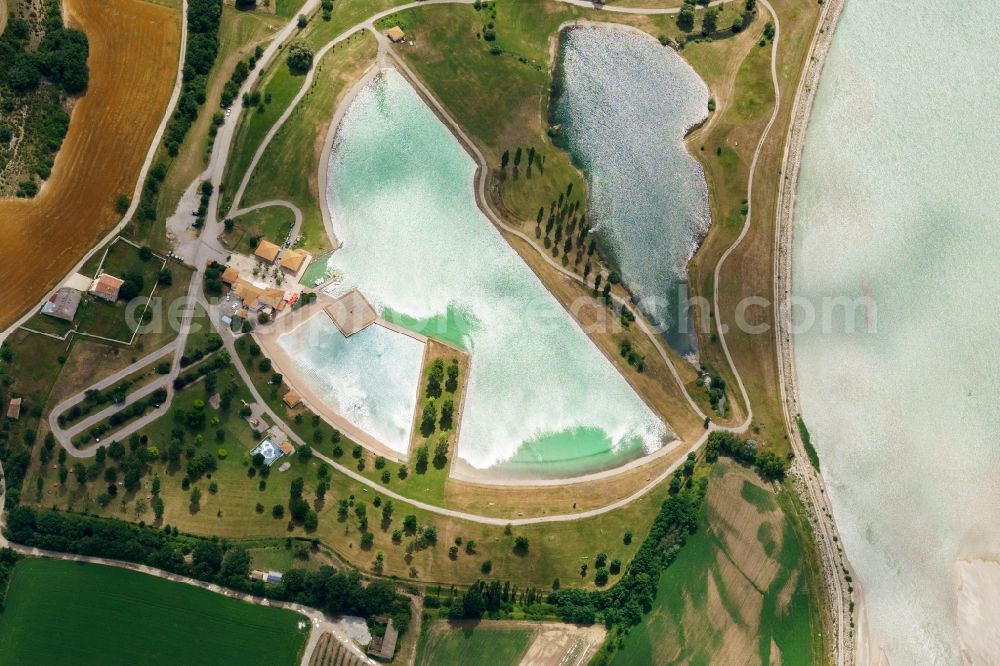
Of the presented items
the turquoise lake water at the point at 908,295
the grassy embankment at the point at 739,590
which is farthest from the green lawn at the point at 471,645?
the turquoise lake water at the point at 908,295

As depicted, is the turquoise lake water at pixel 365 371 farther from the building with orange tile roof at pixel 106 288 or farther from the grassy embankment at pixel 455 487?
the building with orange tile roof at pixel 106 288

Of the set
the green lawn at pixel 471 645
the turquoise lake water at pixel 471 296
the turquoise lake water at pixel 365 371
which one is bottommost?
the green lawn at pixel 471 645

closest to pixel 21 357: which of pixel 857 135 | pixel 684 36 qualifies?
pixel 684 36

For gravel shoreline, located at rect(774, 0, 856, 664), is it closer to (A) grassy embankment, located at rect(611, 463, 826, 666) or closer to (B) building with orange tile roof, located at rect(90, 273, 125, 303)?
(A) grassy embankment, located at rect(611, 463, 826, 666)

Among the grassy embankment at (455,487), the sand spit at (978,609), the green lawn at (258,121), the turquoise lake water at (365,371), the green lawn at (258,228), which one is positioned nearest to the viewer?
the grassy embankment at (455,487)

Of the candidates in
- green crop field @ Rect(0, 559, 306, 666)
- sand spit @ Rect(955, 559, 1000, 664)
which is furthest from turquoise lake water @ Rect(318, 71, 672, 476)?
sand spit @ Rect(955, 559, 1000, 664)

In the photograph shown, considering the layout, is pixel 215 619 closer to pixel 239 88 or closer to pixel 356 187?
pixel 356 187
